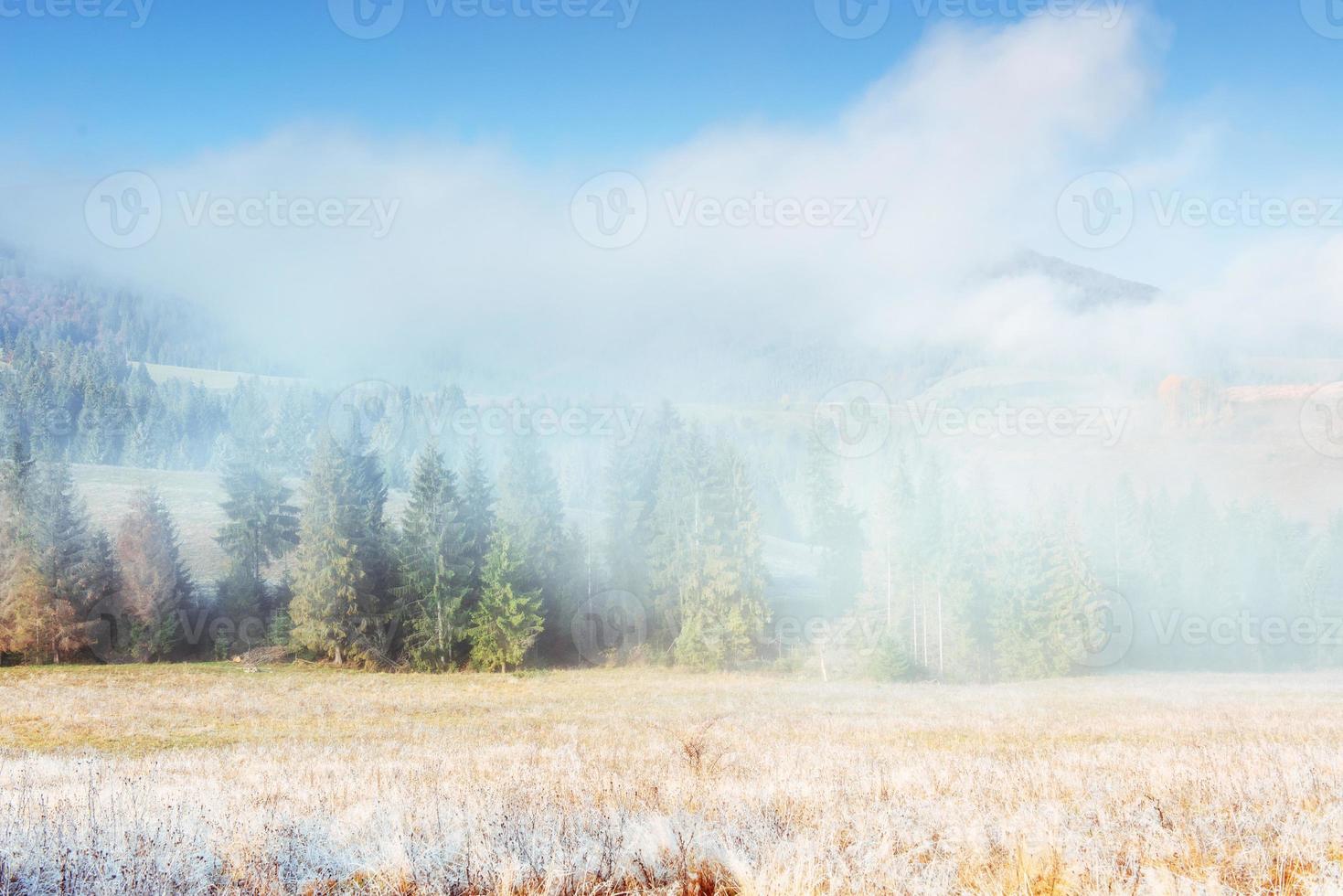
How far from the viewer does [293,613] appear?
48.7 meters

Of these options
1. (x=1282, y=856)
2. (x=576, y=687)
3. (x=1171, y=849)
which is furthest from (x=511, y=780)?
(x=576, y=687)

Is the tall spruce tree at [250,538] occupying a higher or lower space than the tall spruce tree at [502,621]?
higher

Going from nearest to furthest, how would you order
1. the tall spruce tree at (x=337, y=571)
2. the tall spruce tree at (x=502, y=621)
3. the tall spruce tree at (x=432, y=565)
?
the tall spruce tree at (x=337, y=571)
the tall spruce tree at (x=502, y=621)
the tall spruce tree at (x=432, y=565)

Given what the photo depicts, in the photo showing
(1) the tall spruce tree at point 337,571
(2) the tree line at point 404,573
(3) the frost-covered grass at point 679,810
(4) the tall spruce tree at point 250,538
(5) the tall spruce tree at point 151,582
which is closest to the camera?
(3) the frost-covered grass at point 679,810

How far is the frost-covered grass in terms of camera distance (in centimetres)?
559

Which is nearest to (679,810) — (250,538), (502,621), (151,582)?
(502,621)

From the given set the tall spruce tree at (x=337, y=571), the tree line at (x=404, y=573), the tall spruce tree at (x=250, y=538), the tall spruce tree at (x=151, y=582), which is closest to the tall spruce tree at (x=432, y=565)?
the tree line at (x=404, y=573)

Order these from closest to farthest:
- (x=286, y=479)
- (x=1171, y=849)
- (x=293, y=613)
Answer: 1. (x=1171, y=849)
2. (x=293, y=613)
3. (x=286, y=479)

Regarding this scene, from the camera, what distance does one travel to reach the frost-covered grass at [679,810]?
18.4 ft

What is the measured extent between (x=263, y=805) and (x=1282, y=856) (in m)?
9.60

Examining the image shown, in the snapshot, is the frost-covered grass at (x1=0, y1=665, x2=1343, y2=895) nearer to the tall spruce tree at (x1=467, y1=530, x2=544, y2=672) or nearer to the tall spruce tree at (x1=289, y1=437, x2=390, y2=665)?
the tall spruce tree at (x1=289, y1=437, x2=390, y2=665)

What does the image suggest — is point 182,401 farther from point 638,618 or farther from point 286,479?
point 638,618

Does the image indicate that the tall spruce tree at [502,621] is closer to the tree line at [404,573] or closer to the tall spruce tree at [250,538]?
the tree line at [404,573]

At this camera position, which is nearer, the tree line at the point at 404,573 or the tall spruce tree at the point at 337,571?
the tall spruce tree at the point at 337,571
